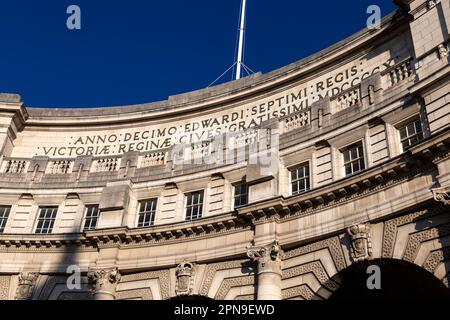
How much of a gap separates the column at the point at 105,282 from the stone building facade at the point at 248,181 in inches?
2.8

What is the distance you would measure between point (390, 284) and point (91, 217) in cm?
1663

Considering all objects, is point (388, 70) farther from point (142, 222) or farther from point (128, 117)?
point (128, 117)

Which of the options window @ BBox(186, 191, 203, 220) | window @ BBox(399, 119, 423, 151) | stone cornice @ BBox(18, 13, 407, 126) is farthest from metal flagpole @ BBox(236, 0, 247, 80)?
window @ BBox(399, 119, 423, 151)

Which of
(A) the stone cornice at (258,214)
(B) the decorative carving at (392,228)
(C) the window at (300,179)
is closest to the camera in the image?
Result: (B) the decorative carving at (392,228)

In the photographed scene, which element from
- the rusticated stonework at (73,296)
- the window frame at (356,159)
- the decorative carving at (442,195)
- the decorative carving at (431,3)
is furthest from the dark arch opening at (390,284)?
the rusticated stonework at (73,296)

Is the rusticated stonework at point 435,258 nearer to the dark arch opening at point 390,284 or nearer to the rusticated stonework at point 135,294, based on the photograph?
the dark arch opening at point 390,284

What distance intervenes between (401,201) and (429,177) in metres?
1.44

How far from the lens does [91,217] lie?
30.7m

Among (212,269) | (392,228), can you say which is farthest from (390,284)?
(212,269)

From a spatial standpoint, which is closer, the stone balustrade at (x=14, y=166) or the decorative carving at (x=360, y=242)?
the decorative carving at (x=360, y=242)

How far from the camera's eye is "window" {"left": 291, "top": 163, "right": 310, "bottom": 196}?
25983mm

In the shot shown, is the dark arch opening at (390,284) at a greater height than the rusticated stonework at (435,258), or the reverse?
the dark arch opening at (390,284)

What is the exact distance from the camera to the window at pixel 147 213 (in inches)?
1160
